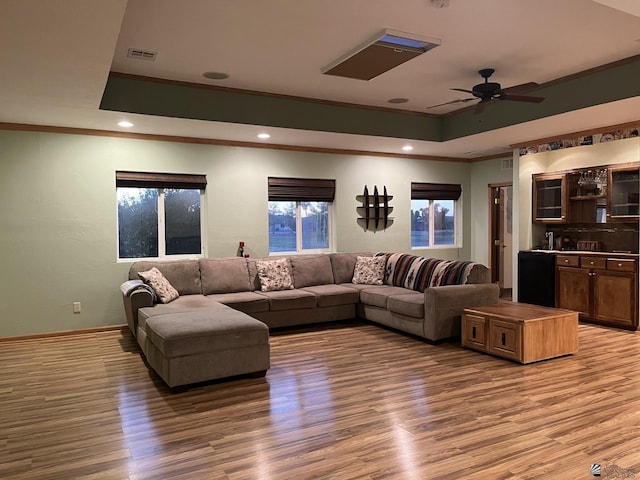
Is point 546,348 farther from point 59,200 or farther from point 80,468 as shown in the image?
point 59,200

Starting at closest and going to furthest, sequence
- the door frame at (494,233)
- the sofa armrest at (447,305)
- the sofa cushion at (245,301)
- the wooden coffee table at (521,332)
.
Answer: the wooden coffee table at (521,332)
the sofa armrest at (447,305)
the sofa cushion at (245,301)
the door frame at (494,233)

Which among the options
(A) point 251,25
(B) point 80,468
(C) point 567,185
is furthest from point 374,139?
(B) point 80,468

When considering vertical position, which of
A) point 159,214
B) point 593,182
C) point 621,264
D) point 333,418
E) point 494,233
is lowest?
point 333,418

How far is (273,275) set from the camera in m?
6.46

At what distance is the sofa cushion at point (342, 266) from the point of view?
7.10 metres

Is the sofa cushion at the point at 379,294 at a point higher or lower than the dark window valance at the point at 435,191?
lower

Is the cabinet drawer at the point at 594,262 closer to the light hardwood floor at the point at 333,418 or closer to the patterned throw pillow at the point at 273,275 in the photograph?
the light hardwood floor at the point at 333,418

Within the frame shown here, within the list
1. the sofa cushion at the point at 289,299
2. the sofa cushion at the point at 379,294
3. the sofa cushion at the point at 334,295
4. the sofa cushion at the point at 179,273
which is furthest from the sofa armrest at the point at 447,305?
A: the sofa cushion at the point at 179,273

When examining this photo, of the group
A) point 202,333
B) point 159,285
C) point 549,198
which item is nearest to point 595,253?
point 549,198

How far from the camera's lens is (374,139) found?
6797mm

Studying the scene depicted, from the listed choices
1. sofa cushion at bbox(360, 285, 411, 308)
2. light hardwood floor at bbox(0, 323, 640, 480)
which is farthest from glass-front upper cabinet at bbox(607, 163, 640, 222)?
sofa cushion at bbox(360, 285, 411, 308)

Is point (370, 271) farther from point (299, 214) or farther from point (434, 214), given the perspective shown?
point (434, 214)

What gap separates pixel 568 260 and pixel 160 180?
5580mm

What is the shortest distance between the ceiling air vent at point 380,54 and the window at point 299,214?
2.62 meters
